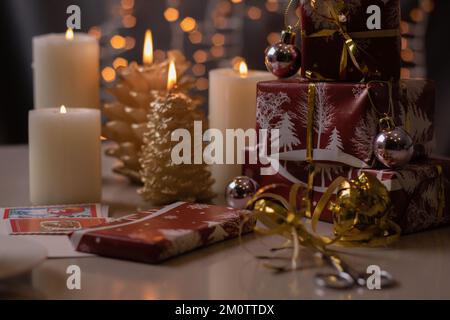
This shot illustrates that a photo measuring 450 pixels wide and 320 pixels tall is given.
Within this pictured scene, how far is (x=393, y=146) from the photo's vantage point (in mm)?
932

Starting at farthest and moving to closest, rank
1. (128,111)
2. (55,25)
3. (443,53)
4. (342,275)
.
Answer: (55,25) → (443,53) → (128,111) → (342,275)

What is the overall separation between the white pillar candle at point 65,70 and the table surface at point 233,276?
0.50 metres

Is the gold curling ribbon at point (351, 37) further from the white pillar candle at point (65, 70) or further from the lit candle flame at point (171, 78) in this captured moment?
the white pillar candle at point (65, 70)

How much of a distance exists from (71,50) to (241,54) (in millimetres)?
877

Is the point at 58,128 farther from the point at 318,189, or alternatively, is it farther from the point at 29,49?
the point at 29,49

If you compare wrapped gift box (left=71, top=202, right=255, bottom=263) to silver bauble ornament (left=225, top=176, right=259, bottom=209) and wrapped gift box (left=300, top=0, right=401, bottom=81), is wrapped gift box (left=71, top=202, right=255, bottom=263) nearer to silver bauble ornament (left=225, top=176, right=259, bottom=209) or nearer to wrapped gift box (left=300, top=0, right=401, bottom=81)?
silver bauble ornament (left=225, top=176, right=259, bottom=209)

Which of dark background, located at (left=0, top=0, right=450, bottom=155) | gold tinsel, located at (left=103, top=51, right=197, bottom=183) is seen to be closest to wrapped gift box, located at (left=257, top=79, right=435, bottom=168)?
gold tinsel, located at (left=103, top=51, right=197, bottom=183)

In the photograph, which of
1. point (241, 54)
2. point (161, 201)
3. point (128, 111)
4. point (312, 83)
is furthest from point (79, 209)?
point (241, 54)

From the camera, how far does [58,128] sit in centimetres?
110

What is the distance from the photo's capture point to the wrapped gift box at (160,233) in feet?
2.71

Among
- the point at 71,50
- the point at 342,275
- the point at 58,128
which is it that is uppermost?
the point at 71,50

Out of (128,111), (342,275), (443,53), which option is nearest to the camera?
(342,275)

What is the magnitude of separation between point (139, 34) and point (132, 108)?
35.2 inches

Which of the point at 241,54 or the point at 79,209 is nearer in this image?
the point at 79,209
